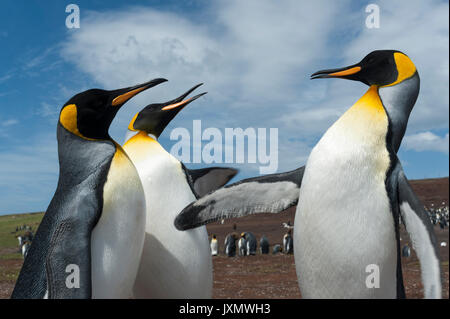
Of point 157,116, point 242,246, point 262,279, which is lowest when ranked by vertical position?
point 262,279

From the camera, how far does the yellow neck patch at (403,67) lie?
2.30 metres

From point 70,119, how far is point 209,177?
137 cm

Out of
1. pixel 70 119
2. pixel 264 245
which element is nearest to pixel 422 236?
pixel 70 119

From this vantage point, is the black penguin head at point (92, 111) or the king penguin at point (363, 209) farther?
the black penguin head at point (92, 111)

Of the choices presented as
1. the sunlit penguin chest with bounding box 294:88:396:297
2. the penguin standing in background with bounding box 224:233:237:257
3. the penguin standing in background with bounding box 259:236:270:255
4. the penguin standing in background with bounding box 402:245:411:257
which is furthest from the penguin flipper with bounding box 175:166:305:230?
the penguin standing in background with bounding box 259:236:270:255

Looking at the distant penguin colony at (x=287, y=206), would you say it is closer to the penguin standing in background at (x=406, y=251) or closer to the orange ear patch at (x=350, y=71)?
the orange ear patch at (x=350, y=71)

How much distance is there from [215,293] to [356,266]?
6.50 metres

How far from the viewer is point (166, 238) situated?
2490 mm

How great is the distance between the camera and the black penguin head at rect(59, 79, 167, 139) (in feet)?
7.35

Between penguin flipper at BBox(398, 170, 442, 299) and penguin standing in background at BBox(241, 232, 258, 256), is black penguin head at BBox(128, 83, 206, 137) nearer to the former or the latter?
penguin flipper at BBox(398, 170, 442, 299)

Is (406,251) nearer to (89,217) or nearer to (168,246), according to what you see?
(168,246)

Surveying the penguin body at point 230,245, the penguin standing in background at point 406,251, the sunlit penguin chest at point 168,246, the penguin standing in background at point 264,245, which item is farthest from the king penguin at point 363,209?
the penguin standing in background at point 264,245

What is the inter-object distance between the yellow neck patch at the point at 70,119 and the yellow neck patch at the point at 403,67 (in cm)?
166
